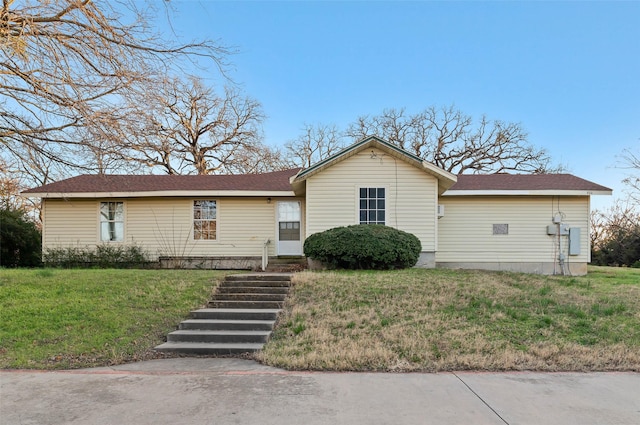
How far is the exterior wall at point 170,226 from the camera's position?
14.2 meters

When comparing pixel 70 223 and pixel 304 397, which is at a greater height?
pixel 70 223

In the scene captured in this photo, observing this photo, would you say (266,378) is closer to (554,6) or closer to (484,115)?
(554,6)

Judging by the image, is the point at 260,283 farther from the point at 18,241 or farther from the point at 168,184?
the point at 18,241

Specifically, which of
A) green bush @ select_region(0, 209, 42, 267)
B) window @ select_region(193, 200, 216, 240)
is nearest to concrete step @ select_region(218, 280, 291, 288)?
window @ select_region(193, 200, 216, 240)

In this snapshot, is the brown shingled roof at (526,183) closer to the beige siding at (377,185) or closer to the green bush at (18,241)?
the beige siding at (377,185)

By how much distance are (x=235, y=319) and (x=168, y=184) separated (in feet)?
31.3

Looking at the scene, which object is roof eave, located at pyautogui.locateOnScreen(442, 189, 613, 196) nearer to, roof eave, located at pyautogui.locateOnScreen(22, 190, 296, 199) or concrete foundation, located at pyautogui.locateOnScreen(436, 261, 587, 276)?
concrete foundation, located at pyautogui.locateOnScreen(436, 261, 587, 276)

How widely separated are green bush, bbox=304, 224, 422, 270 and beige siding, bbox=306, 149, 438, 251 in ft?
3.34

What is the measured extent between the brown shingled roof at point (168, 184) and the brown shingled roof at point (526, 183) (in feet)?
23.1

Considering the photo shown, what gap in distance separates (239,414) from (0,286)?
7.87 meters

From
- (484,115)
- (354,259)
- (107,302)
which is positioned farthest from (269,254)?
(484,115)

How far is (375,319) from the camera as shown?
22.8 ft

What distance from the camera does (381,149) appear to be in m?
12.8

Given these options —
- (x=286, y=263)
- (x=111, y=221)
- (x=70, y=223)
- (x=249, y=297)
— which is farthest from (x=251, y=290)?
(x=70, y=223)
